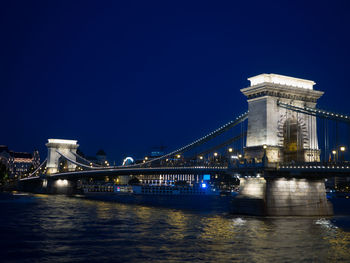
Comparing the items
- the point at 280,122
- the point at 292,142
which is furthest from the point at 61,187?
the point at 280,122

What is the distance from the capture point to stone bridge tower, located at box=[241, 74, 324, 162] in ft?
140

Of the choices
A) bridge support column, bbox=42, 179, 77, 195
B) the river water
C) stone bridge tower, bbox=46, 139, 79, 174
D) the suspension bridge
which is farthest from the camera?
stone bridge tower, bbox=46, 139, 79, 174

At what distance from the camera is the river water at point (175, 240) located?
73.4ft

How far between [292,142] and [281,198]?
7885 millimetres

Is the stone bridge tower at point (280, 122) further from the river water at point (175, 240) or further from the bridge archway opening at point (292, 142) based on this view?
the river water at point (175, 240)

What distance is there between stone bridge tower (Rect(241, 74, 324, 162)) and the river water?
6820 millimetres

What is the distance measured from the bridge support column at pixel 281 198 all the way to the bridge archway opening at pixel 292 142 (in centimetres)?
361

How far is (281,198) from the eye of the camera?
3950 cm

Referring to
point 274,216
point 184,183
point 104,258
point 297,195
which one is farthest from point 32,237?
A: point 184,183

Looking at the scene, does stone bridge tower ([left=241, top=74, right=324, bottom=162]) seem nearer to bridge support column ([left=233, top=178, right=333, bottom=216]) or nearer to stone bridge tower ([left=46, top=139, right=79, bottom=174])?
bridge support column ([left=233, top=178, right=333, bottom=216])

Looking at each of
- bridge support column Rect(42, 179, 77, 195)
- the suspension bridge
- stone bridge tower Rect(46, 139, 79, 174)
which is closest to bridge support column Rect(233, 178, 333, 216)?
the suspension bridge

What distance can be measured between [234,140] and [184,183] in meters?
91.6

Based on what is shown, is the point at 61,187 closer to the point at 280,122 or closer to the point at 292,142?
the point at 292,142

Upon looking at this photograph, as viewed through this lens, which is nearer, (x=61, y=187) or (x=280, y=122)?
(x=280, y=122)
